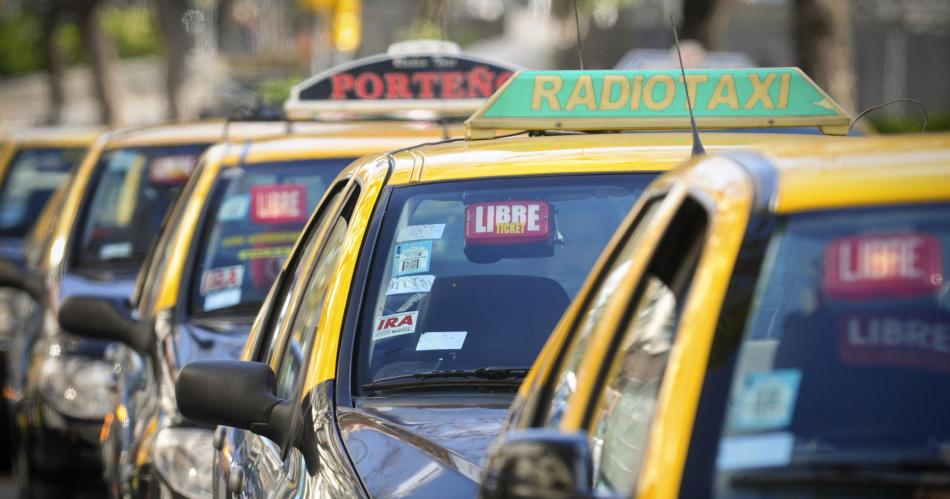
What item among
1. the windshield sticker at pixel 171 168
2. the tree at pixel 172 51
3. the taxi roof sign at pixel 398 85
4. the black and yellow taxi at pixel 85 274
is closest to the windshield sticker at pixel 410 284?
the black and yellow taxi at pixel 85 274

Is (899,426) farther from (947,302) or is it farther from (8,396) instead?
(8,396)

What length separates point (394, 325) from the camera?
14.9ft

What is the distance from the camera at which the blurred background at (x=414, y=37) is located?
1927 cm

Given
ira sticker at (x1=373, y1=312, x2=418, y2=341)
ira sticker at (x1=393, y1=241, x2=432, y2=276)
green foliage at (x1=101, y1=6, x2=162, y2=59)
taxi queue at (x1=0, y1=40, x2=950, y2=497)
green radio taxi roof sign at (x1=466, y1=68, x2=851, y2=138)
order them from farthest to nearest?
green foliage at (x1=101, y1=6, x2=162, y2=59) < green radio taxi roof sign at (x1=466, y1=68, x2=851, y2=138) < ira sticker at (x1=393, y1=241, x2=432, y2=276) < ira sticker at (x1=373, y1=312, x2=418, y2=341) < taxi queue at (x1=0, y1=40, x2=950, y2=497)

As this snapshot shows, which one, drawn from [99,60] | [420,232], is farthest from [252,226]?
[99,60]

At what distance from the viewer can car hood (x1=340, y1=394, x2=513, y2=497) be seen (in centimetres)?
365

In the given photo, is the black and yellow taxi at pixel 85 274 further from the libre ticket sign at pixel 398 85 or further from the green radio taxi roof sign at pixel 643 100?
the green radio taxi roof sign at pixel 643 100

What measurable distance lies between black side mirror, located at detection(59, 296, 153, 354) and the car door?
153 cm

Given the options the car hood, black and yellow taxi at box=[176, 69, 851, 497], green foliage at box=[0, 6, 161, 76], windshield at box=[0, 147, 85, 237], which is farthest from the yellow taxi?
green foliage at box=[0, 6, 161, 76]

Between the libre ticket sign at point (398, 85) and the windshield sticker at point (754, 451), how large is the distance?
5.95m

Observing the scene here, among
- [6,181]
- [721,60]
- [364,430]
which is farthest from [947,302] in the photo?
[721,60]

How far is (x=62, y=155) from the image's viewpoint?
13.9 m

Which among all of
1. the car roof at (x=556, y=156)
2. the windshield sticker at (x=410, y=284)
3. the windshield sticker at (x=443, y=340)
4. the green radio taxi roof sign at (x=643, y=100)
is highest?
the green radio taxi roof sign at (x=643, y=100)

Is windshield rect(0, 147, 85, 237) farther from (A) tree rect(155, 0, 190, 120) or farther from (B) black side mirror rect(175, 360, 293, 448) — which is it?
(A) tree rect(155, 0, 190, 120)
